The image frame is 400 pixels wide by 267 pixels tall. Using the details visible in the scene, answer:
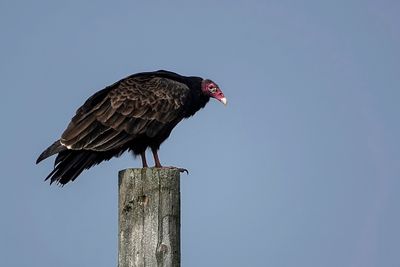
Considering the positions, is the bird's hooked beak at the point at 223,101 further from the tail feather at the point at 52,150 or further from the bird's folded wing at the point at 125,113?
the tail feather at the point at 52,150

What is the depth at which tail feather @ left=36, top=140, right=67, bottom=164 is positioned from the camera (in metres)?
5.75

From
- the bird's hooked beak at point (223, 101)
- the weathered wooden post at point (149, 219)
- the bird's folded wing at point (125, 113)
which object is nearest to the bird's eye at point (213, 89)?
the bird's hooked beak at point (223, 101)

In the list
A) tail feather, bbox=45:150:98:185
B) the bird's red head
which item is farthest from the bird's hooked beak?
tail feather, bbox=45:150:98:185

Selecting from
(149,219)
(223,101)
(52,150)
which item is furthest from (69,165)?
(223,101)

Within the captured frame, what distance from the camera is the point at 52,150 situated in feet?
19.1

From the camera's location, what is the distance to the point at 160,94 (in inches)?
286

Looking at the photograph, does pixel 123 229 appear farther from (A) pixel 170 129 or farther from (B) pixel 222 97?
(B) pixel 222 97

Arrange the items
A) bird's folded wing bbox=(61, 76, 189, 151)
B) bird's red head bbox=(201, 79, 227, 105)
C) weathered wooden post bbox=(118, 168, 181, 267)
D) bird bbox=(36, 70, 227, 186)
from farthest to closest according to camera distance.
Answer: bird's red head bbox=(201, 79, 227, 105), bird's folded wing bbox=(61, 76, 189, 151), bird bbox=(36, 70, 227, 186), weathered wooden post bbox=(118, 168, 181, 267)

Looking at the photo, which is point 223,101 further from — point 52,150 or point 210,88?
point 52,150

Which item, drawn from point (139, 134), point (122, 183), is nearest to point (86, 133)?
point (139, 134)

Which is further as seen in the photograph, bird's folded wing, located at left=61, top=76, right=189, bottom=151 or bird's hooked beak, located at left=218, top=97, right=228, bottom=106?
bird's hooked beak, located at left=218, top=97, right=228, bottom=106

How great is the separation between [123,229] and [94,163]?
104 inches

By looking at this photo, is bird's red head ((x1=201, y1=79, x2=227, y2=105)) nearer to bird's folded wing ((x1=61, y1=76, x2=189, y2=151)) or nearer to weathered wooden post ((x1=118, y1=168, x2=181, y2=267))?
bird's folded wing ((x1=61, y1=76, x2=189, y2=151))

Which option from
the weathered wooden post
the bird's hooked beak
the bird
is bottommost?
the weathered wooden post
